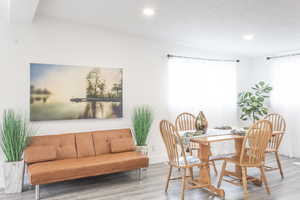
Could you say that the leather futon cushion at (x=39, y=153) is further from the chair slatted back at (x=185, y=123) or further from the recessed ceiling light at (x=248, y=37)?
the recessed ceiling light at (x=248, y=37)

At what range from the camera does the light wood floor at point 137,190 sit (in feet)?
10.3

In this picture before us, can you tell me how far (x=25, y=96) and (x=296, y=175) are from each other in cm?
450

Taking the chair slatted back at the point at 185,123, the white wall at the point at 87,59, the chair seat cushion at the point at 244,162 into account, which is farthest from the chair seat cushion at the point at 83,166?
the chair seat cushion at the point at 244,162

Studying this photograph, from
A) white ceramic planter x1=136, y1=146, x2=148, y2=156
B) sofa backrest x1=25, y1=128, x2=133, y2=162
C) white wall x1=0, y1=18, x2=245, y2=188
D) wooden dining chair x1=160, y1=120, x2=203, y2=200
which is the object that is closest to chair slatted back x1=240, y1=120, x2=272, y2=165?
wooden dining chair x1=160, y1=120, x2=203, y2=200

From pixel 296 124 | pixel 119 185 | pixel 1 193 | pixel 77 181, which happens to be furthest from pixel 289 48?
pixel 1 193

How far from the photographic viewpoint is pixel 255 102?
538 centimetres

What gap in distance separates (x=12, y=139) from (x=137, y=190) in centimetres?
182

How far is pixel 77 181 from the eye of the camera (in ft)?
12.2

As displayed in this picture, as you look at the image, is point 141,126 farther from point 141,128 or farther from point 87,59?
point 87,59

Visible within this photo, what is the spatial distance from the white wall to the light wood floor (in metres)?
0.82

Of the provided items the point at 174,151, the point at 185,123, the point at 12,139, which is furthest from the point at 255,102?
the point at 12,139

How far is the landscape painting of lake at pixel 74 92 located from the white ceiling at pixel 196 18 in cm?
81

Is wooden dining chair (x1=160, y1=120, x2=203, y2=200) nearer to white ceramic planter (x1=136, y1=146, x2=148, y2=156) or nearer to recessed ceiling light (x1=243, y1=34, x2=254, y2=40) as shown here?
white ceramic planter (x1=136, y1=146, x2=148, y2=156)

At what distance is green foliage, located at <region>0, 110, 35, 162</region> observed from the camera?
3.23 metres
